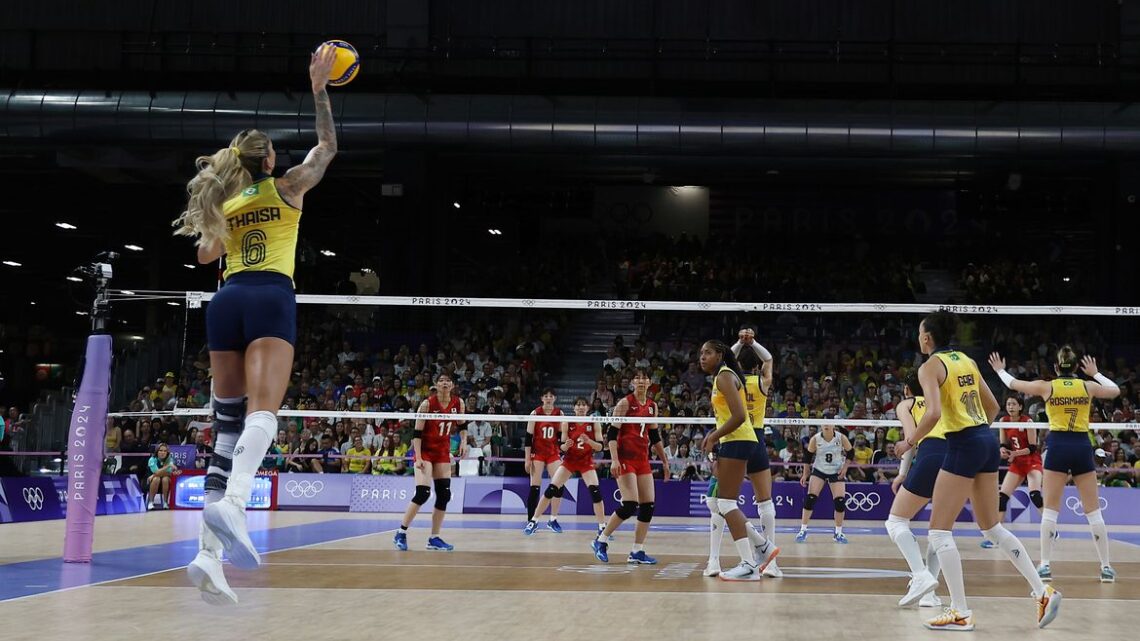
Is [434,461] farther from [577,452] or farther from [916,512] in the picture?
[916,512]

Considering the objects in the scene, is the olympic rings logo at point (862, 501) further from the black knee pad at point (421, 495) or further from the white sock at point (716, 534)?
the white sock at point (716, 534)

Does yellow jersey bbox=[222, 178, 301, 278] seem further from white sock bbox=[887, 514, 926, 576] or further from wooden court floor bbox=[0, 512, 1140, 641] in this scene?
white sock bbox=[887, 514, 926, 576]

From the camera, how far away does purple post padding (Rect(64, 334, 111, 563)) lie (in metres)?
9.00

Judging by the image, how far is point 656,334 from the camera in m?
23.4

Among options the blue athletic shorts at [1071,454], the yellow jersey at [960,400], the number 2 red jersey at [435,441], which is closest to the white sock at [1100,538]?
the blue athletic shorts at [1071,454]

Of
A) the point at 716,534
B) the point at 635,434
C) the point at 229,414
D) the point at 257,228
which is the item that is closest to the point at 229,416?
the point at 229,414

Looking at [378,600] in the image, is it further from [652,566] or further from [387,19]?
[387,19]

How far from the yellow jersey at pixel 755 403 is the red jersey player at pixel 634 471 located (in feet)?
4.09

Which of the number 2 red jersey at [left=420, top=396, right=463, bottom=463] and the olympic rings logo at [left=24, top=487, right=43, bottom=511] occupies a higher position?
the number 2 red jersey at [left=420, top=396, right=463, bottom=463]

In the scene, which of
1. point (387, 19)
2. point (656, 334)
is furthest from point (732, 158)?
point (387, 19)

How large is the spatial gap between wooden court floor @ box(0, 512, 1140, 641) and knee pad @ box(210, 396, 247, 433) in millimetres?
1470

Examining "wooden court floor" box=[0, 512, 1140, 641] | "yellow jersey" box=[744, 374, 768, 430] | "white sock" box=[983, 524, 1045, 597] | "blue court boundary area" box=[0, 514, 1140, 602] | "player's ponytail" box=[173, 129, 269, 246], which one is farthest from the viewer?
"yellow jersey" box=[744, 374, 768, 430]

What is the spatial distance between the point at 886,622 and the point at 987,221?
78.9 feet

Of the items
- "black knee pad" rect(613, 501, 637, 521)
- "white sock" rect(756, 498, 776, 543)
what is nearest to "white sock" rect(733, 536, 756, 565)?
"white sock" rect(756, 498, 776, 543)
